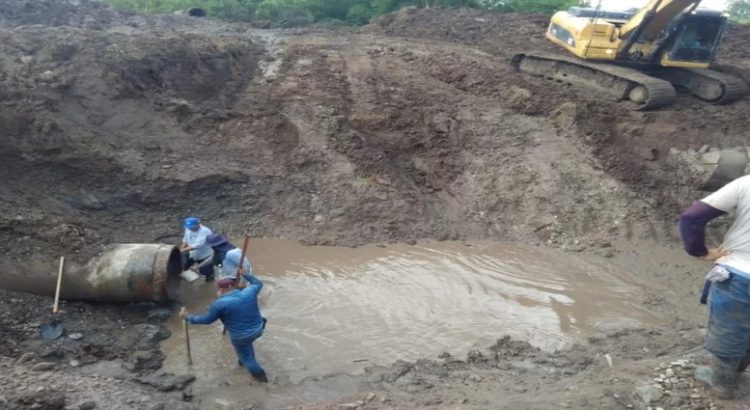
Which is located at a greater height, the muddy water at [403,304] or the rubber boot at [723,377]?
the rubber boot at [723,377]

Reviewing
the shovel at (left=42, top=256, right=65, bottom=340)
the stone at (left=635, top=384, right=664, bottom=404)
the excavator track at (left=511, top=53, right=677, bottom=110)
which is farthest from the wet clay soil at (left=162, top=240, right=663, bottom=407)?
the excavator track at (left=511, top=53, right=677, bottom=110)

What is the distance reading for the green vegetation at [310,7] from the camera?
22.0 metres

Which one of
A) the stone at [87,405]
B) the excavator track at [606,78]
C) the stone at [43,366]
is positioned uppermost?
the excavator track at [606,78]

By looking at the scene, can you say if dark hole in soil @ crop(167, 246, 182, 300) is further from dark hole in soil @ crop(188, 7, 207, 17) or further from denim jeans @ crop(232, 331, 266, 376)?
dark hole in soil @ crop(188, 7, 207, 17)

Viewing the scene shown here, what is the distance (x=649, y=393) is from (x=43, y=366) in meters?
5.58

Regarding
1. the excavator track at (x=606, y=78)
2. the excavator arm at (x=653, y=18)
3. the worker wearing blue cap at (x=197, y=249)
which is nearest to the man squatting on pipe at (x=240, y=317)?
the worker wearing blue cap at (x=197, y=249)

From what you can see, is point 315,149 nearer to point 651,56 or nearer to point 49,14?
point 651,56

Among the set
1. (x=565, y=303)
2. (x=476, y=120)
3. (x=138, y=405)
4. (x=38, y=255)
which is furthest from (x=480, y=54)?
(x=138, y=405)

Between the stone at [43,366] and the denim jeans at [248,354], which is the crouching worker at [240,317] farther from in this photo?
the stone at [43,366]

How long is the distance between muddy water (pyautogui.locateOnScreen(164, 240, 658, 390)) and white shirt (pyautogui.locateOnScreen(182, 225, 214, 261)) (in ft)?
1.48

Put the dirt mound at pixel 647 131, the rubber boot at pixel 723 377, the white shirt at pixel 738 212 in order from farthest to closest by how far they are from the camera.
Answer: the dirt mound at pixel 647 131, the rubber boot at pixel 723 377, the white shirt at pixel 738 212

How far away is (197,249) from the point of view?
798cm

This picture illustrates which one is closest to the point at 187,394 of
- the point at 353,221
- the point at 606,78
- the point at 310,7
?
the point at 353,221

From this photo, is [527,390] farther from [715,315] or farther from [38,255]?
[38,255]
